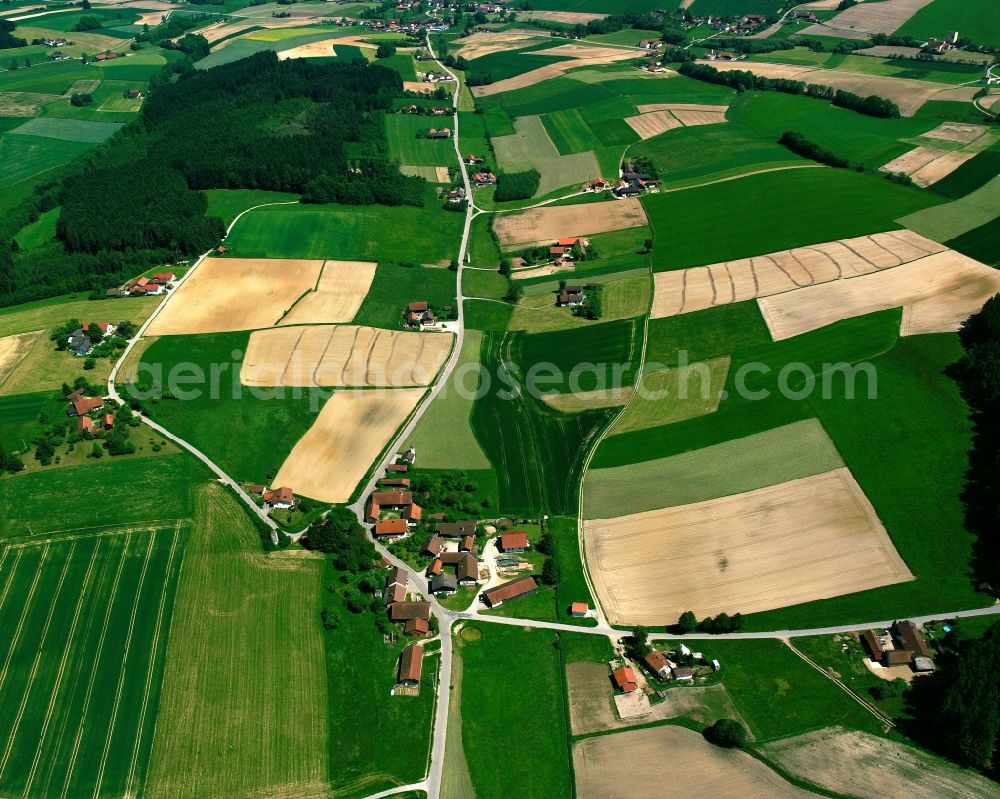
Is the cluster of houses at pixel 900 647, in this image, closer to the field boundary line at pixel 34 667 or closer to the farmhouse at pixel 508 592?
the farmhouse at pixel 508 592

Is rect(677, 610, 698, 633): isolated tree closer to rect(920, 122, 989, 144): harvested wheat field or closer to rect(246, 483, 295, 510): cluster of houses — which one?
rect(246, 483, 295, 510): cluster of houses

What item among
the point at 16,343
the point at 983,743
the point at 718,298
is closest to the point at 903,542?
the point at 983,743

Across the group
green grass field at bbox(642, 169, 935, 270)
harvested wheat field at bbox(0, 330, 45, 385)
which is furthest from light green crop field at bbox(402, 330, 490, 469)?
harvested wheat field at bbox(0, 330, 45, 385)

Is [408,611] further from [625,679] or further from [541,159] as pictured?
[541,159]

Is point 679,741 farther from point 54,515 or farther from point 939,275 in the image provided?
point 939,275

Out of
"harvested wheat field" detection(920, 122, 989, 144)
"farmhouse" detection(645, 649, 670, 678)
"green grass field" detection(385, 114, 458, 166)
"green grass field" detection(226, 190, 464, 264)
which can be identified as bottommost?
"farmhouse" detection(645, 649, 670, 678)

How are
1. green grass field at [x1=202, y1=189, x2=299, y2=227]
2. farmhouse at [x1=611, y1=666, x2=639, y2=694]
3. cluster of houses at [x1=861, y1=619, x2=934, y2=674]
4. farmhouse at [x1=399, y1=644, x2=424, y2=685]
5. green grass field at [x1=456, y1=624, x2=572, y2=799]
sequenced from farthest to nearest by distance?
green grass field at [x1=202, y1=189, x2=299, y2=227] < farmhouse at [x1=399, y1=644, x2=424, y2=685] < farmhouse at [x1=611, y1=666, x2=639, y2=694] < cluster of houses at [x1=861, y1=619, x2=934, y2=674] < green grass field at [x1=456, y1=624, x2=572, y2=799]

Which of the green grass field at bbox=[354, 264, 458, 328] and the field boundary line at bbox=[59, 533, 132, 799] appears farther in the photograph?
the green grass field at bbox=[354, 264, 458, 328]

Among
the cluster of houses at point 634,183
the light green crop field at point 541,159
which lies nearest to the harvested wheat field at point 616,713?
the cluster of houses at point 634,183
